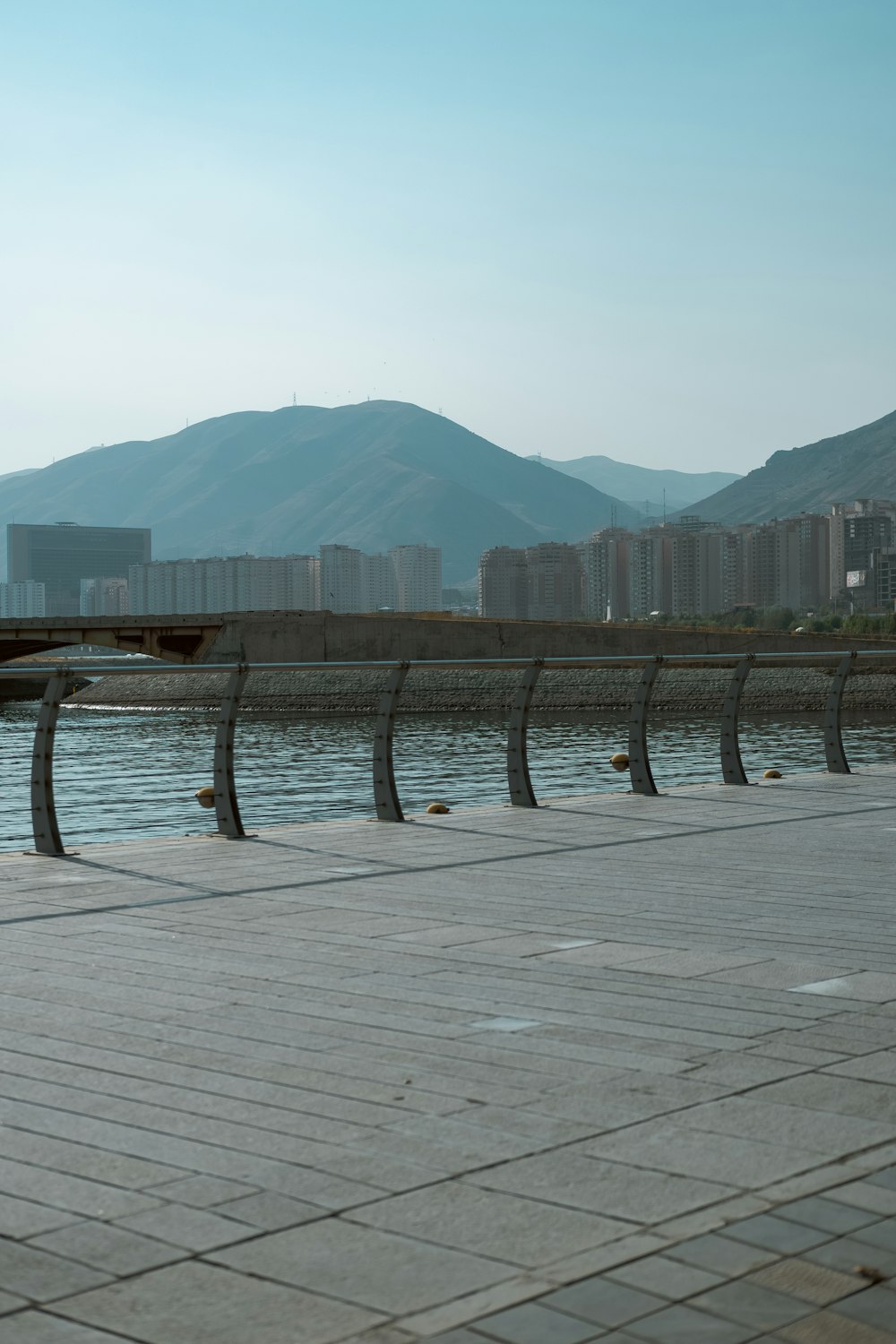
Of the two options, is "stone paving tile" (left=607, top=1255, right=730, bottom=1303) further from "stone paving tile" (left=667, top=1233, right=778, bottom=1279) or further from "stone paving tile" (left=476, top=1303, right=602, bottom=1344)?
"stone paving tile" (left=476, top=1303, right=602, bottom=1344)

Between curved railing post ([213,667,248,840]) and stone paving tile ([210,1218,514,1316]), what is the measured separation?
20.8ft

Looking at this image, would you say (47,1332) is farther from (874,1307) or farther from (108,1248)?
(874,1307)

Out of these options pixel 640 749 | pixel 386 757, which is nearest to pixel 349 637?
pixel 640 749

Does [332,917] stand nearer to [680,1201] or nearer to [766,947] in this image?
[766,947]

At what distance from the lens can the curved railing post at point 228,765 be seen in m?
9.16

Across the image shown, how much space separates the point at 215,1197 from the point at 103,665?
563 cm

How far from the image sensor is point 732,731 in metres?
12.4

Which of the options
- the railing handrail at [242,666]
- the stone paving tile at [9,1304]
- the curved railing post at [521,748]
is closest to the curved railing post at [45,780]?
the railing handrail at [242,666]

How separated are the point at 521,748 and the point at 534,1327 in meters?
8.41

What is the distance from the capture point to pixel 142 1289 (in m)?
2.62

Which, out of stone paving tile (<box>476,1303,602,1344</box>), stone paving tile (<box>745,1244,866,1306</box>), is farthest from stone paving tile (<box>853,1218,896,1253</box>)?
stone paving tile (<box>476,1303,602,1344</box>)

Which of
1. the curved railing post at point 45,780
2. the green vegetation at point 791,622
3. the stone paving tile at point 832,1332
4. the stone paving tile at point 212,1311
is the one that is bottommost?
the stone paving tile at point 212,1311

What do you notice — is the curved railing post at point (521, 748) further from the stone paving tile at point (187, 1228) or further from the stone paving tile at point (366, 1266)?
the stone paving tile at point (366, 1266)

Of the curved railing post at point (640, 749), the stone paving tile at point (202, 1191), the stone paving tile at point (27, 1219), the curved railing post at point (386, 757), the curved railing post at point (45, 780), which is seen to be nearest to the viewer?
the stone paving tile at point (27, 1219)
